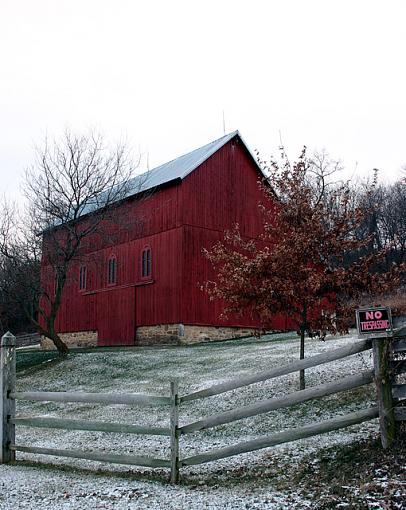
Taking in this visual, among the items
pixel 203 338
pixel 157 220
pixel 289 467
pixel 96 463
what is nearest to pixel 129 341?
pixel 203 338

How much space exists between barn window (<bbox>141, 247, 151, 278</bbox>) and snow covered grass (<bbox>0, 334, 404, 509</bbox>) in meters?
10.4

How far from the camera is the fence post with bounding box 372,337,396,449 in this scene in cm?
646

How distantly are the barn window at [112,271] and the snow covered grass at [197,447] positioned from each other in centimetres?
1249

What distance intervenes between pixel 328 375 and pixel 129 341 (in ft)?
57.7

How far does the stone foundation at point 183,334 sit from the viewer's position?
85.3 ft

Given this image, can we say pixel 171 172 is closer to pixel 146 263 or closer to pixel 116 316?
pixel 146 263

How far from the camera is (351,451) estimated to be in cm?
692

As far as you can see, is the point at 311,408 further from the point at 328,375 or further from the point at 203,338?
the point at 203,338

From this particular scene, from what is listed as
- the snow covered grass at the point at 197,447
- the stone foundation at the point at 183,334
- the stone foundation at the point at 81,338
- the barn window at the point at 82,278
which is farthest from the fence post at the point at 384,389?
the barn window at the point at 82,278

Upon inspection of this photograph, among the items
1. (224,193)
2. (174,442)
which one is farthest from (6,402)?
(224,193)

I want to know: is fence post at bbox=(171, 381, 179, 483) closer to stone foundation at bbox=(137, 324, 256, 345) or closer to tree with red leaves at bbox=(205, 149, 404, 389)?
tree with red leaves at bbox=(205, 149, 404, 389)

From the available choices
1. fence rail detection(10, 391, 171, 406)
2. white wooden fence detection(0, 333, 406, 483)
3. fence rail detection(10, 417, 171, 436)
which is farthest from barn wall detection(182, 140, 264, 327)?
white wooden fence detection(0, 333, 406, 483)

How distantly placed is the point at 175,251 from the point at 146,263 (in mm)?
2427

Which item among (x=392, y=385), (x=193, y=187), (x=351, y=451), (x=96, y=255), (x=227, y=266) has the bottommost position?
(x=351, y=451)
